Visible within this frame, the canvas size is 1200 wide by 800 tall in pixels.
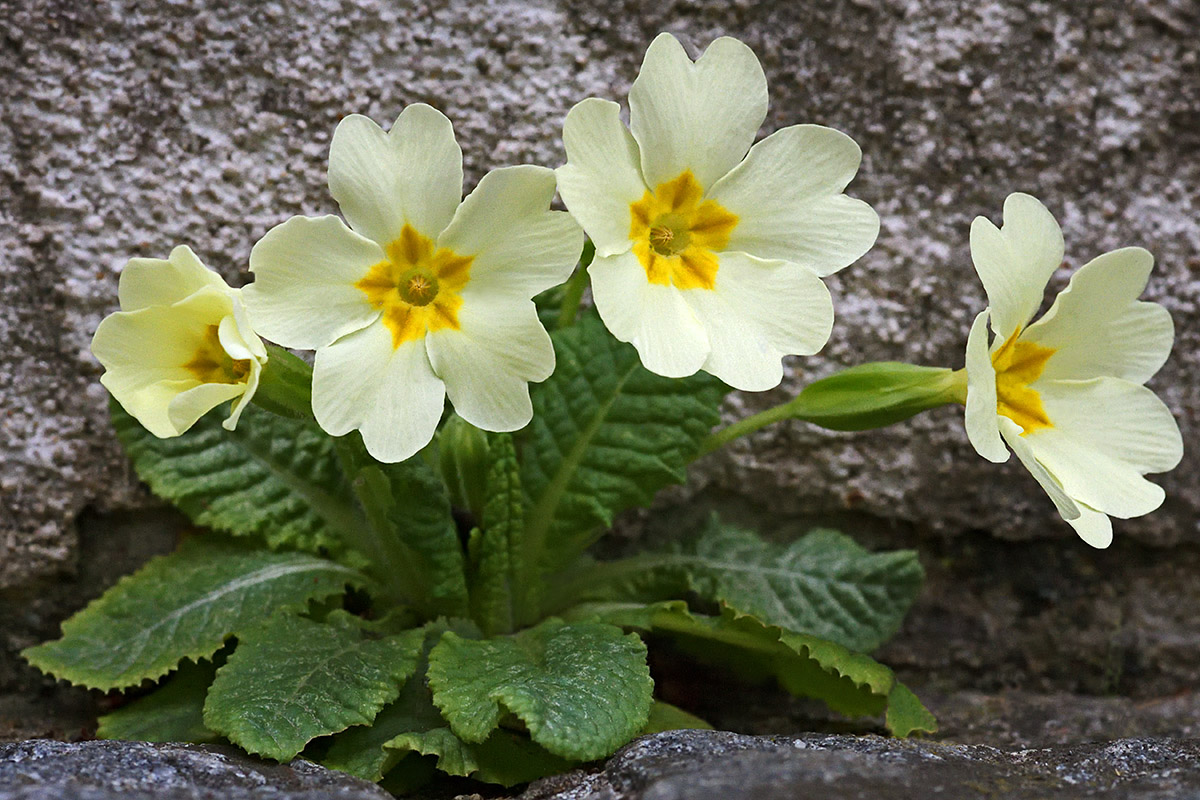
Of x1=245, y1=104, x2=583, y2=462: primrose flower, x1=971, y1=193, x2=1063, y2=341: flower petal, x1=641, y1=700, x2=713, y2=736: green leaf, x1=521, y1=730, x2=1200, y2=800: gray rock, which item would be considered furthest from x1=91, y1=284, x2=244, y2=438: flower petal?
x1=971, y1=193, x2=1063, y2=341: flower petal

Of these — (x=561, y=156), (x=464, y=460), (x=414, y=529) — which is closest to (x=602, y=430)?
(x=464, y=460)

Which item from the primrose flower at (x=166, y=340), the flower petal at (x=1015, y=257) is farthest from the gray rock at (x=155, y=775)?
the flower petal at (x=1015, y=257)

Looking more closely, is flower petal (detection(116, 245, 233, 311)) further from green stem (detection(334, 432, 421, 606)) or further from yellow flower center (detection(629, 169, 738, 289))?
yellow flower center (detection(629, 169, 738, 289))

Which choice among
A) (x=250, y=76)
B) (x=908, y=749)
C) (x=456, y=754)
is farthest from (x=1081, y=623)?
(x=250, y=76)

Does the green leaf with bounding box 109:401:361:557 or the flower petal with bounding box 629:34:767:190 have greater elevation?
the flower petal with bounding box 629:34:767:190

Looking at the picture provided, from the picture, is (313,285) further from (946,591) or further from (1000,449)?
(946,591)

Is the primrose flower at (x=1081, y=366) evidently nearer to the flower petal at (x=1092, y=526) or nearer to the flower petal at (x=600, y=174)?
the flower petal at (x=1092, y=526)

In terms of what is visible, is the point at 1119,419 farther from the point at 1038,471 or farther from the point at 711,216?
the point at 711,216
